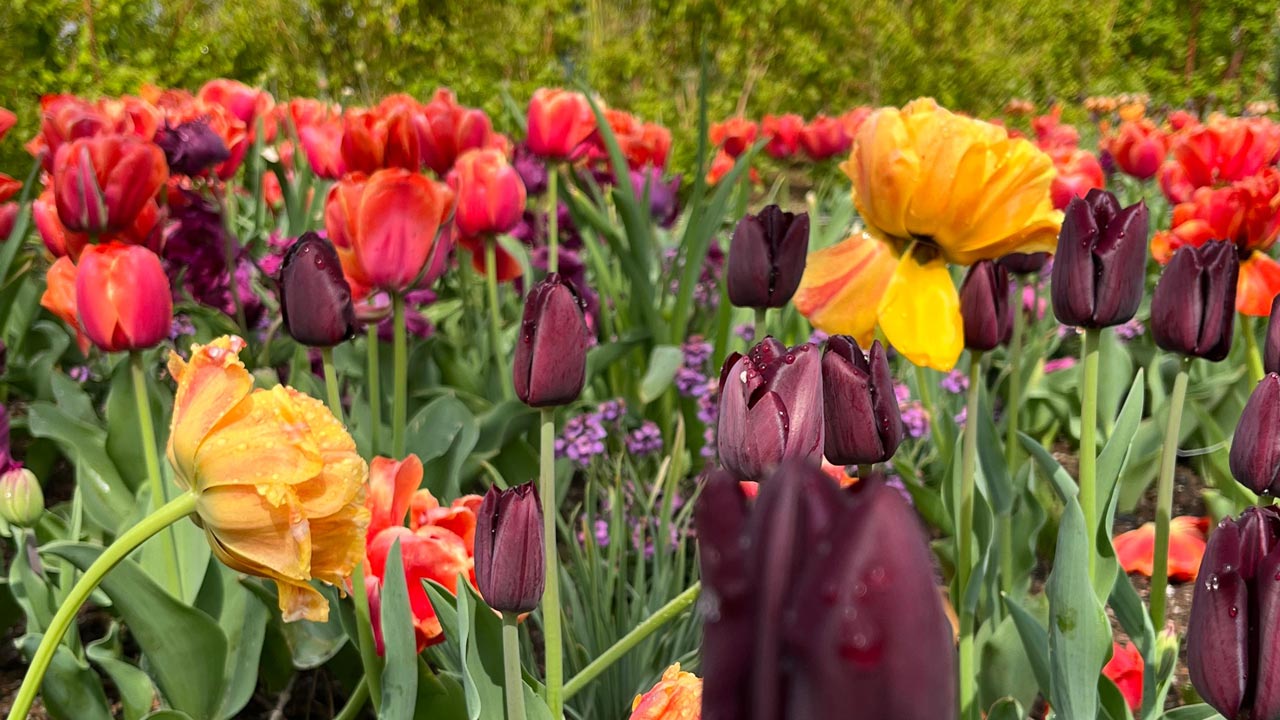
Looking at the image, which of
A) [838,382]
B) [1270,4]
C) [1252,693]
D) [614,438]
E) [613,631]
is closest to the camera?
[1252,693]

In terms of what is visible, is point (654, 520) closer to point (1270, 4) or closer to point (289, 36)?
point (289, 36)

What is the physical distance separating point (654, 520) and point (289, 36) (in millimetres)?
5453

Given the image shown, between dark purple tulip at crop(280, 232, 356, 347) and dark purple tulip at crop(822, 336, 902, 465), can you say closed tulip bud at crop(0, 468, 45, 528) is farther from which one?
dark purple tulip at crop(822, 336, 902, 465)

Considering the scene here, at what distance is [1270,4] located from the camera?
9.84m

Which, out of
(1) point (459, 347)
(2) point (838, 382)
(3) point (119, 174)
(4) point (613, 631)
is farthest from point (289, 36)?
(2) point (838, 382)

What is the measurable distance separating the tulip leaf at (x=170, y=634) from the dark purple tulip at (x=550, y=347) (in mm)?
497

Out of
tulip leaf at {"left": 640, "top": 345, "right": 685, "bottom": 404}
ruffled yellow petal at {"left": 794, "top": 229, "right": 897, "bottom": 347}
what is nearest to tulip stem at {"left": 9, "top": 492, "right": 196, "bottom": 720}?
ruffled yellow petal at {"left": 794, "top": 229, "right": 897, "bottom": 347}

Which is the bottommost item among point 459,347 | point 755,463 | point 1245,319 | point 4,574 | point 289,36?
point 4,574

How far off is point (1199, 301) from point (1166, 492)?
198 mm

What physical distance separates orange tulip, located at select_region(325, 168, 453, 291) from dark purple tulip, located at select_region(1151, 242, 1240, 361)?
30.3 inches

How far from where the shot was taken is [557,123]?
1.93 meters

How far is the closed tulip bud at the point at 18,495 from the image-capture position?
3.40 feet

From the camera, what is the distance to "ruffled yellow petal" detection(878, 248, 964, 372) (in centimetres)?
97

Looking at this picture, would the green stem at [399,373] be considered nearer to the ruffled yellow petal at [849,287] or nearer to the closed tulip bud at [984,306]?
the ruffled yellow petal at [849,287]
